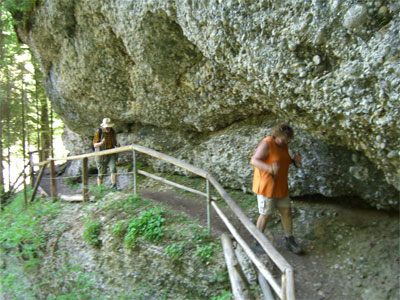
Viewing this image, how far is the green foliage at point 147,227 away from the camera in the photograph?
4.66 metres

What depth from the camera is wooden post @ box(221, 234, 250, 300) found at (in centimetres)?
339

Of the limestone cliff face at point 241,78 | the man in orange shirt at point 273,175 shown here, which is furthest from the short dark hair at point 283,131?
the limestone cliff face at point 241,78

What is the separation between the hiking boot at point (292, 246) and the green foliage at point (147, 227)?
1.88 metres

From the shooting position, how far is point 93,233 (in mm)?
5500

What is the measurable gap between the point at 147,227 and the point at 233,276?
181cm

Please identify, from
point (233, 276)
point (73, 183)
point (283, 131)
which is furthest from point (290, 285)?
point (73, 183)

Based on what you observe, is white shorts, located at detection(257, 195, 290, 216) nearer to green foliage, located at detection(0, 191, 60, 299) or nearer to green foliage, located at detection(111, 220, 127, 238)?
green foliage, located at detection(111, 220, 127, 238)

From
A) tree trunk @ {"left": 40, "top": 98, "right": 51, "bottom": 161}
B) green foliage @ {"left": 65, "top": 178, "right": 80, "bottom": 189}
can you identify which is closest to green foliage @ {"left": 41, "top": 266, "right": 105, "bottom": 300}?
green foliage @ {"left": 65, "top": 178, "right": 80, "bottom": 189}

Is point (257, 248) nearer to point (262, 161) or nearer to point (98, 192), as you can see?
point (262, 161)

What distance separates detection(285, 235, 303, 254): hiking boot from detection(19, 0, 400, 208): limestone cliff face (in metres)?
1.44

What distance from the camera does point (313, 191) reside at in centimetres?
537

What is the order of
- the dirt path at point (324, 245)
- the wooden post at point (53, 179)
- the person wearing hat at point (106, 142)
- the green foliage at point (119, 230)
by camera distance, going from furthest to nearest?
the wooden post at point (53, 179) → the person wearing hat at point (106, 142) → the green foliage at point (119, 230) → the dirt path at point (324, 245)

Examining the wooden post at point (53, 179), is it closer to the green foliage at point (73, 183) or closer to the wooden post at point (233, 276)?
the green foliage at point (73, 183)

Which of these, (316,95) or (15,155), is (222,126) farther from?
(15,155)
